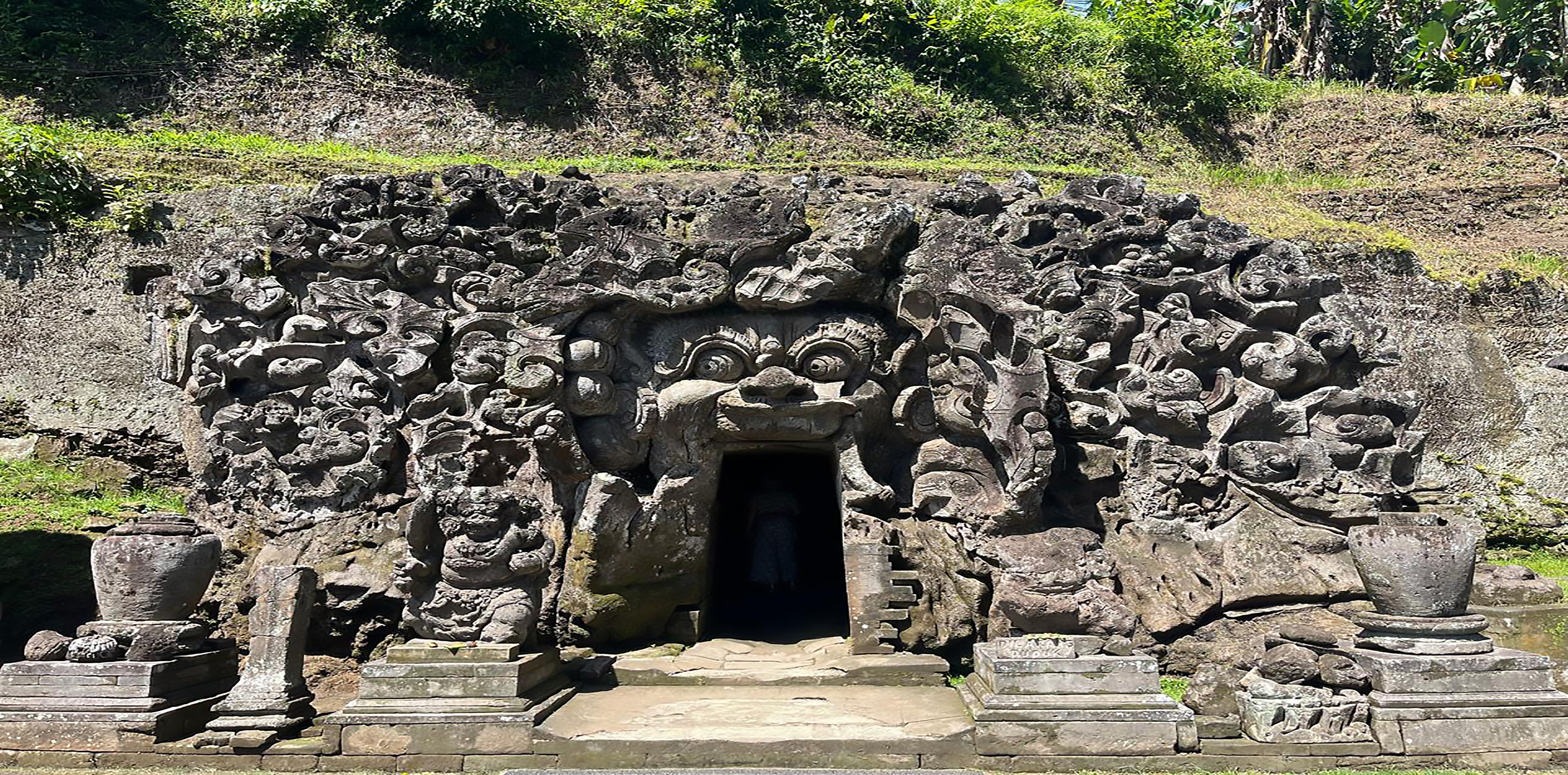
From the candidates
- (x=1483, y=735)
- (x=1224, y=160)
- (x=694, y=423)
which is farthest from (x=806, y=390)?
(x=1224, y=160)

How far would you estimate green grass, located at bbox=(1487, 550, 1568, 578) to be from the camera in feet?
37.2

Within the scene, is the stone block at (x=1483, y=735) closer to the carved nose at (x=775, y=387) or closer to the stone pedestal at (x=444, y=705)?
the carved nose at (x=775, y=387)

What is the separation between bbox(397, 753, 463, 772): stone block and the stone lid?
2635 mm

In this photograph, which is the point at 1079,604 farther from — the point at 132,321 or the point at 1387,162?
the point at 1387,162

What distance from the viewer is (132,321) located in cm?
1311

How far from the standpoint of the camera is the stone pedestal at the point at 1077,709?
742 cm

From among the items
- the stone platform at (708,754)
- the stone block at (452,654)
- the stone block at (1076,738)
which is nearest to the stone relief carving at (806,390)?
the stone block at (452,654)

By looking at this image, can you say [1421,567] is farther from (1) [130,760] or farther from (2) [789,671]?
(1) [130,760]

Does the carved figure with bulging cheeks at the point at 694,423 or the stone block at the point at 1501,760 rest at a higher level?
the carved figure with bulging cheeks at the point at 694,423

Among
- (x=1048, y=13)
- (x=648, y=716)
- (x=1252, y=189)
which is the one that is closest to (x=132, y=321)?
(x=648, y=716)

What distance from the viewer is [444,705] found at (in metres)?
7.83

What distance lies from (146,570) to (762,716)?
4971 millimetres

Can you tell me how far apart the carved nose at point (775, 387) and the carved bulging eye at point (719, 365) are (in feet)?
0.52

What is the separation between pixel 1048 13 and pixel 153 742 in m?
22.2
